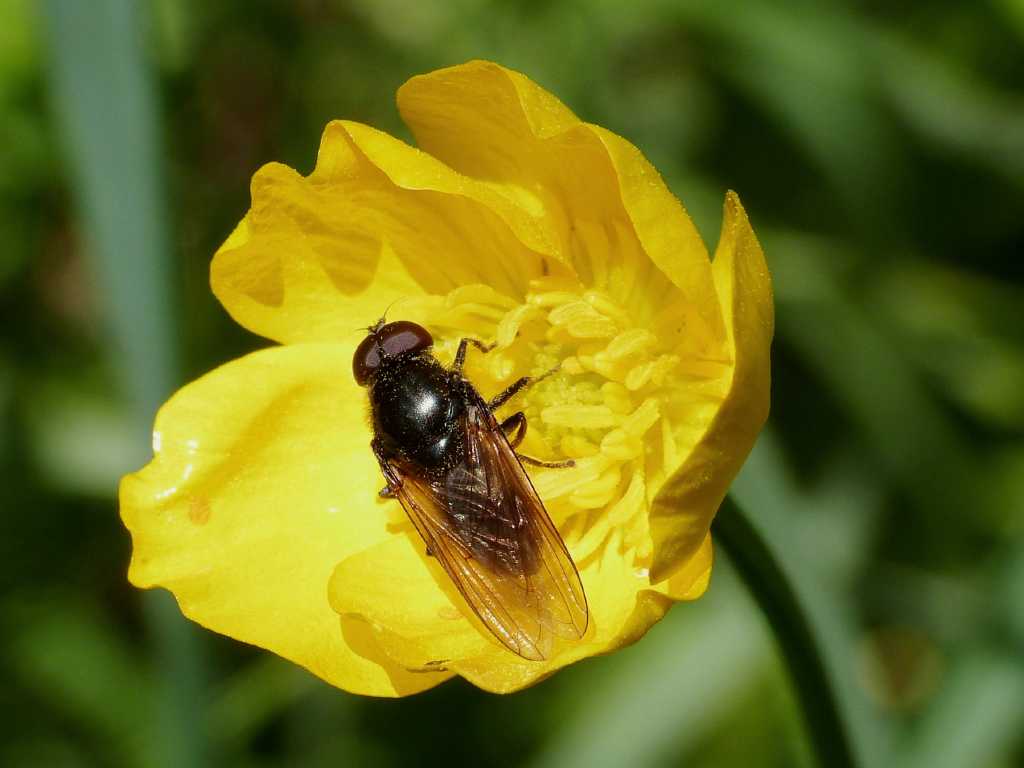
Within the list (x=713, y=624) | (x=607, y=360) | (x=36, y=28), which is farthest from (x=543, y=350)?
(x=36, y=28)

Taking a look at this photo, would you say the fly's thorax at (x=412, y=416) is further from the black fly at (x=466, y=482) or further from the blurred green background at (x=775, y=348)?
the blurred green background at (x=775, y=348)

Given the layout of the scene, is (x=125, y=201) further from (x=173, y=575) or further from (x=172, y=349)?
(x=173, y=575)

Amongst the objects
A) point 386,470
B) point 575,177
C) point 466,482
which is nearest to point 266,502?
point 386,470

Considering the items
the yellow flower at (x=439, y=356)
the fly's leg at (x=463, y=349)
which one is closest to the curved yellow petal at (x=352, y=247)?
the yellow flower at (x=439, y=356)

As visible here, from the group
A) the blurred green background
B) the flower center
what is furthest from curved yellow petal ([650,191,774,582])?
the blurred green background

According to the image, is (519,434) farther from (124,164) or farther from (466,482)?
(124,164)

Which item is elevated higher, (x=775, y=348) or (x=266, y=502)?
(x=266, y=502)

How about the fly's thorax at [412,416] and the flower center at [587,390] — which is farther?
the fly's thorax at [412,416]
